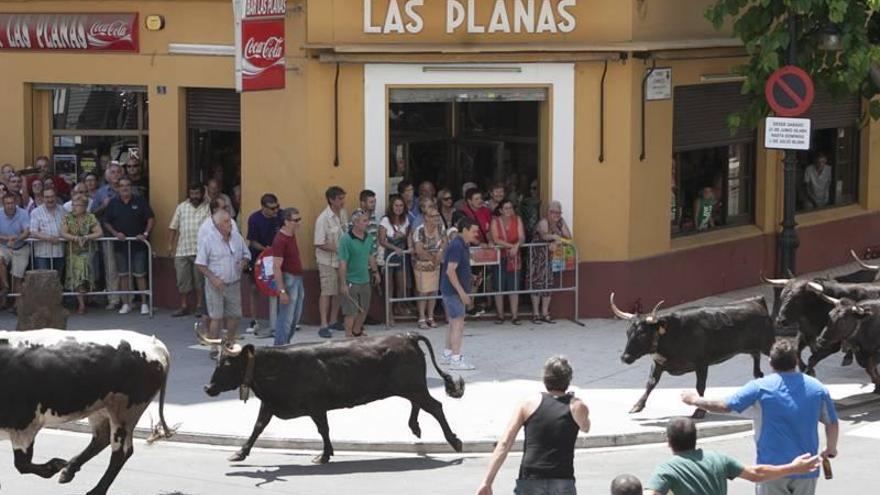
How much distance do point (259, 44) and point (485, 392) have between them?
5.35 meters

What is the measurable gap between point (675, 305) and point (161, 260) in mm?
6876

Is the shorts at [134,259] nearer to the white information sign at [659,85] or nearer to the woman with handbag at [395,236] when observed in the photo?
the woman with handbag at [395,236]

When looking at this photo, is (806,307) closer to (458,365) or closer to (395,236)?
(458,365)

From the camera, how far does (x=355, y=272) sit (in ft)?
64.7

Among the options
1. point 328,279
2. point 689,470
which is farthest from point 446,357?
point 689,470

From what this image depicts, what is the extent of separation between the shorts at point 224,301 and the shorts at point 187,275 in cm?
232

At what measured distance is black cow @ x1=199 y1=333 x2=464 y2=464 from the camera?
14352mm

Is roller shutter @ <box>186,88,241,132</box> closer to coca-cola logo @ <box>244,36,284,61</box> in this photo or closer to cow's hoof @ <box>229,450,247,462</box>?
coca-cola logo @ <box>244,36,284,61</box>

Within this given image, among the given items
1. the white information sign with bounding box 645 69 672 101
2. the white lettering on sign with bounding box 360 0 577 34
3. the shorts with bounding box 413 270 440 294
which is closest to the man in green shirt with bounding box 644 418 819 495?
the shorts with bounding box 413 270 440 294

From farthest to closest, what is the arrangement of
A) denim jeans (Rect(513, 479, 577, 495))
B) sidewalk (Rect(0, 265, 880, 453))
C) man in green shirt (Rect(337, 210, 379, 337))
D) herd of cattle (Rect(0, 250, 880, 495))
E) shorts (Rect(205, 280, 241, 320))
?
man in green shirt (Rect(337, 210, 379, 337)), shorts (Rect(205, 280, 241, 320)), sidewalk (Rect(0, 265, 880, 453)), herd of cattle (Rect(0, 250, 880, 495)), denim jeans (Rect(513, 479, 577, 495))

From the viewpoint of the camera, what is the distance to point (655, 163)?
71.8ft

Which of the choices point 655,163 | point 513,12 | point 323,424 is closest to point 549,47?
point 513,12

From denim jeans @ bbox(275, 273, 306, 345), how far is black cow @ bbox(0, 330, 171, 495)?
16.5 feet

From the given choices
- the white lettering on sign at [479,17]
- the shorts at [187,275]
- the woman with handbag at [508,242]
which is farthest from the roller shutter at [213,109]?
the woman with handbag at [508,242]
